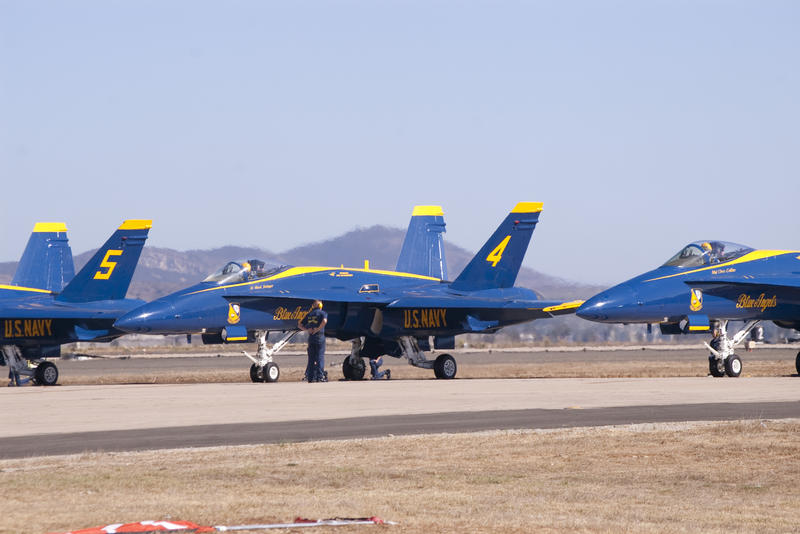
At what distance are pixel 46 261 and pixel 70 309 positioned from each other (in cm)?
412

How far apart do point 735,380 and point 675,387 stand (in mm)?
2939

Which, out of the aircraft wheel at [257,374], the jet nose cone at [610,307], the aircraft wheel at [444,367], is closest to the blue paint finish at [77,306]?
the aircraft wheel at [257,374]

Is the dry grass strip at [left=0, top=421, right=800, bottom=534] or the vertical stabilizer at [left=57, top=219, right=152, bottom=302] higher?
the vertical stabilizer at [left=57, top=219, right=152, bottom=302]

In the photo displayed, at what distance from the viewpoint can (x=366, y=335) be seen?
93.4 feet

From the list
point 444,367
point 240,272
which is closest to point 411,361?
point 444,367

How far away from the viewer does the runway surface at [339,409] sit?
43.8 feet

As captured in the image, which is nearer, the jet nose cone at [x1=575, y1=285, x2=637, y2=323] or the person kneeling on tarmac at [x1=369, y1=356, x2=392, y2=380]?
the jet nose cone at [x1=575, y1=285, x2=637, y2=323]

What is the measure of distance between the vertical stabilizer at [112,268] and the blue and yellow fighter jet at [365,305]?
3.89m

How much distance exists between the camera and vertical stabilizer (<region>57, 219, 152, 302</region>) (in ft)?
94.3

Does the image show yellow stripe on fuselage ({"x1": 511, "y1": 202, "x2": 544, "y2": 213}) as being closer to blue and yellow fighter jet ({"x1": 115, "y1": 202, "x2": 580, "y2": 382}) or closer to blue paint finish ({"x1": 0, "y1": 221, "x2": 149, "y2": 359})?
blue and yellow fighter jet ({"x1": 115, "y1": 202, "x2": 580, "y2": 382})

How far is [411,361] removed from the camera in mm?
29344

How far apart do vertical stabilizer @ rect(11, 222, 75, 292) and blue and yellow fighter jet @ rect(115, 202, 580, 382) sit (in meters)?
7.18

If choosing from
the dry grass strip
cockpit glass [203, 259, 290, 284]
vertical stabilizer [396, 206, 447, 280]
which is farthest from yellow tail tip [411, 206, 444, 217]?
the dry grass strip

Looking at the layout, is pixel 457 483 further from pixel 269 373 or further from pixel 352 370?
pixel 352 370
